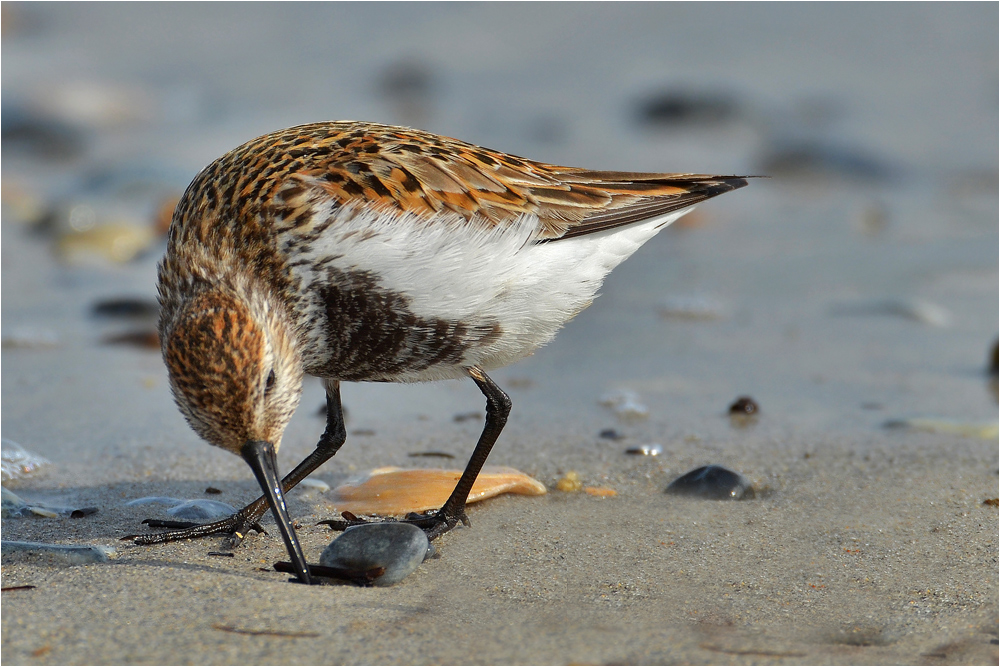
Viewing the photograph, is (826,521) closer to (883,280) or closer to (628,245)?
(628,245)

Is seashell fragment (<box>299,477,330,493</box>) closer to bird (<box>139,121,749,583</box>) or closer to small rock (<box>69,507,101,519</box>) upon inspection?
bird (<box>139,121,749,583</box>)

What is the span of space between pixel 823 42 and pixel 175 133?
23.9 ft

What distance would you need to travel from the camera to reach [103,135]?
10820 mm

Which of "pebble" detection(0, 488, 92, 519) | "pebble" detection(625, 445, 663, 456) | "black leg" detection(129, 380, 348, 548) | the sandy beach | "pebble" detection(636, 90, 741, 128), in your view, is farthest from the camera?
"pebble" detection(636, 90, 741, 128)

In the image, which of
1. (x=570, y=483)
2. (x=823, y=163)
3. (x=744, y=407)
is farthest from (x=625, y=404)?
(x=823, y=163)

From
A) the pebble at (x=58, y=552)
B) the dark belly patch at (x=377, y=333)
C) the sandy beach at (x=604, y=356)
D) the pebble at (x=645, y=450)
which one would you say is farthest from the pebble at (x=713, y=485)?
the pebble at (x=58, y=552)

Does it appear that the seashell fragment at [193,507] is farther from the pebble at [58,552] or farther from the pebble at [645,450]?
the pebble at [645,450]

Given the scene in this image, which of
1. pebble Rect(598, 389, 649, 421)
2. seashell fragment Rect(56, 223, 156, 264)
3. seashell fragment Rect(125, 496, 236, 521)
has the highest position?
seashell fragment Rect(56, 223, 156, 264)

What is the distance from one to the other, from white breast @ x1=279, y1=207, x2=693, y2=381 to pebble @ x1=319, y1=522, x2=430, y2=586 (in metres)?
0.78

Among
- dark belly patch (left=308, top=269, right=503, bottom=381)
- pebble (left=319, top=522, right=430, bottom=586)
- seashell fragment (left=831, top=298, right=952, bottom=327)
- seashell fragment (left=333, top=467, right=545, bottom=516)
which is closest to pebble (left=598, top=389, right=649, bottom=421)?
seashell fragment (left=333, top=467, right=545, bottom=516)

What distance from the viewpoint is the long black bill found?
3652 millimetres

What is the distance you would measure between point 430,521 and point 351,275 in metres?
1.10

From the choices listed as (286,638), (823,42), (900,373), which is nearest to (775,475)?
(900,373)

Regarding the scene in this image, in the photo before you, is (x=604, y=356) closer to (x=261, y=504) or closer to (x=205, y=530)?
(x=261, y=504)
